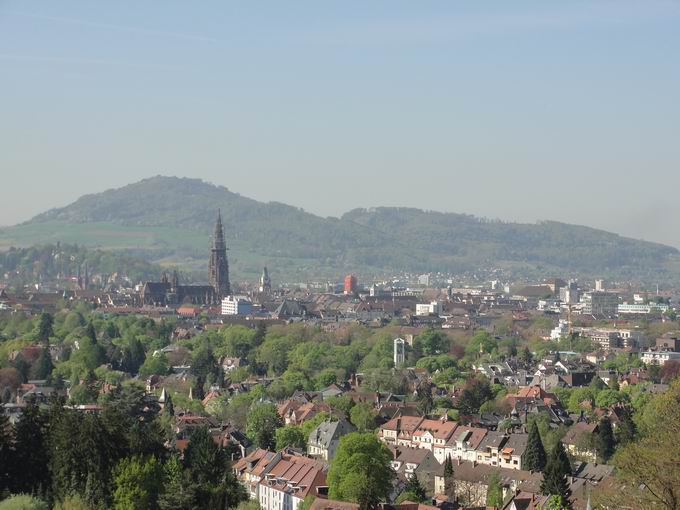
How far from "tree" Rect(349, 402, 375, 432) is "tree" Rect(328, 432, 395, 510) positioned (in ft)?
50.4

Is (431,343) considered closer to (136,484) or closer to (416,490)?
(416,490)

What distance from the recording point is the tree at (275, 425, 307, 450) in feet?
196

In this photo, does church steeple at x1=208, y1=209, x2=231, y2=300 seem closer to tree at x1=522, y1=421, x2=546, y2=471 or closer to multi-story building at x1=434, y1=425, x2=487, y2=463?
multi-story building at x1=434, y1=425, x2=487, y2=463

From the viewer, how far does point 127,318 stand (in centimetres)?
13375

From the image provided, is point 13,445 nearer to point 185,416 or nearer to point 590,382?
point 185,416

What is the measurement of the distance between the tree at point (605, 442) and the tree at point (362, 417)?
9.73 meters

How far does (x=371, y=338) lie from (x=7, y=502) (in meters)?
76.4

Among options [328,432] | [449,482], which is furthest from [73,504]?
[328,432]

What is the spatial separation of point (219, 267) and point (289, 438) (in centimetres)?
11490

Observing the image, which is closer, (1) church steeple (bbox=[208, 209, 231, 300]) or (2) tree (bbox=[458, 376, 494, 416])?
(2) tree (bbox=[458, 376, 494, 416])

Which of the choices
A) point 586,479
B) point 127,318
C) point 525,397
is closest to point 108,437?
point 586,479

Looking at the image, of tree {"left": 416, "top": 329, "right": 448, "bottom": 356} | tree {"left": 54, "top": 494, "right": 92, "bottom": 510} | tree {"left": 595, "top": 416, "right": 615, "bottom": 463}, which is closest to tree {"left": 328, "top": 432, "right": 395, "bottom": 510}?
tree {"left": 54, "top": 494, "right": 92, "bottom": 510}

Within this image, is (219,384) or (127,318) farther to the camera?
(127,318)

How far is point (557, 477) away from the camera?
47.9 meters
